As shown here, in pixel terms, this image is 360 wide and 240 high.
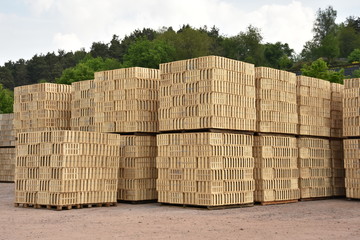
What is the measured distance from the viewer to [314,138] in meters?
23.5

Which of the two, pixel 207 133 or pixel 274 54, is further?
pixel 274 54

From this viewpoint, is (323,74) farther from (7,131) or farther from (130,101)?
(130,101)

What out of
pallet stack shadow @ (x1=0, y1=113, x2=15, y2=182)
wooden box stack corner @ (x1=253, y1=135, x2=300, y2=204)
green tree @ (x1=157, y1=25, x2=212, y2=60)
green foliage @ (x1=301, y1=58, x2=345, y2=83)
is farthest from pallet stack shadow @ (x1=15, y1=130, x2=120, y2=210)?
green tree @ (x1=157, y1=25, x2=212, y2=60)

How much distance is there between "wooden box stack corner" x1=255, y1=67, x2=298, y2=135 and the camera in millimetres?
20797

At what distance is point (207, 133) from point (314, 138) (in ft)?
24.1

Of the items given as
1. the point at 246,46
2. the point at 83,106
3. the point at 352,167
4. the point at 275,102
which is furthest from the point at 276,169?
the point at 246,46

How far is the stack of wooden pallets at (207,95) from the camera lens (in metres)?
18.6

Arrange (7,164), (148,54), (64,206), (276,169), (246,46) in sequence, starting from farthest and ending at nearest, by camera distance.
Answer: (246,46) < (148,54) < (7,164) < (276,169) < (64,206)

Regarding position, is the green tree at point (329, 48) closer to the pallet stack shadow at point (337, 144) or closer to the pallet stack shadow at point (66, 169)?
the pallet stack shadow at point (337, 144)

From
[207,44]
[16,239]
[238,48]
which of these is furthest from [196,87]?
[238,48]

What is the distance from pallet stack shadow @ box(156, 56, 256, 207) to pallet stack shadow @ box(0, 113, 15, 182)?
20.7 m

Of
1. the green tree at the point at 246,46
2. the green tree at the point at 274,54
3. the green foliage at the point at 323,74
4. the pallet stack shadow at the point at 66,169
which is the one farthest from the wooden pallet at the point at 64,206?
the green tree at the point at 274,54

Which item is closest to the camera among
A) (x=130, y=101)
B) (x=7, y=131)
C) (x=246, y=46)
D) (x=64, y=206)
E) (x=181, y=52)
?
(x=64, y=206)

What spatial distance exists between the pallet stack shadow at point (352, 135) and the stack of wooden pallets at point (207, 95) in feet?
17.4
